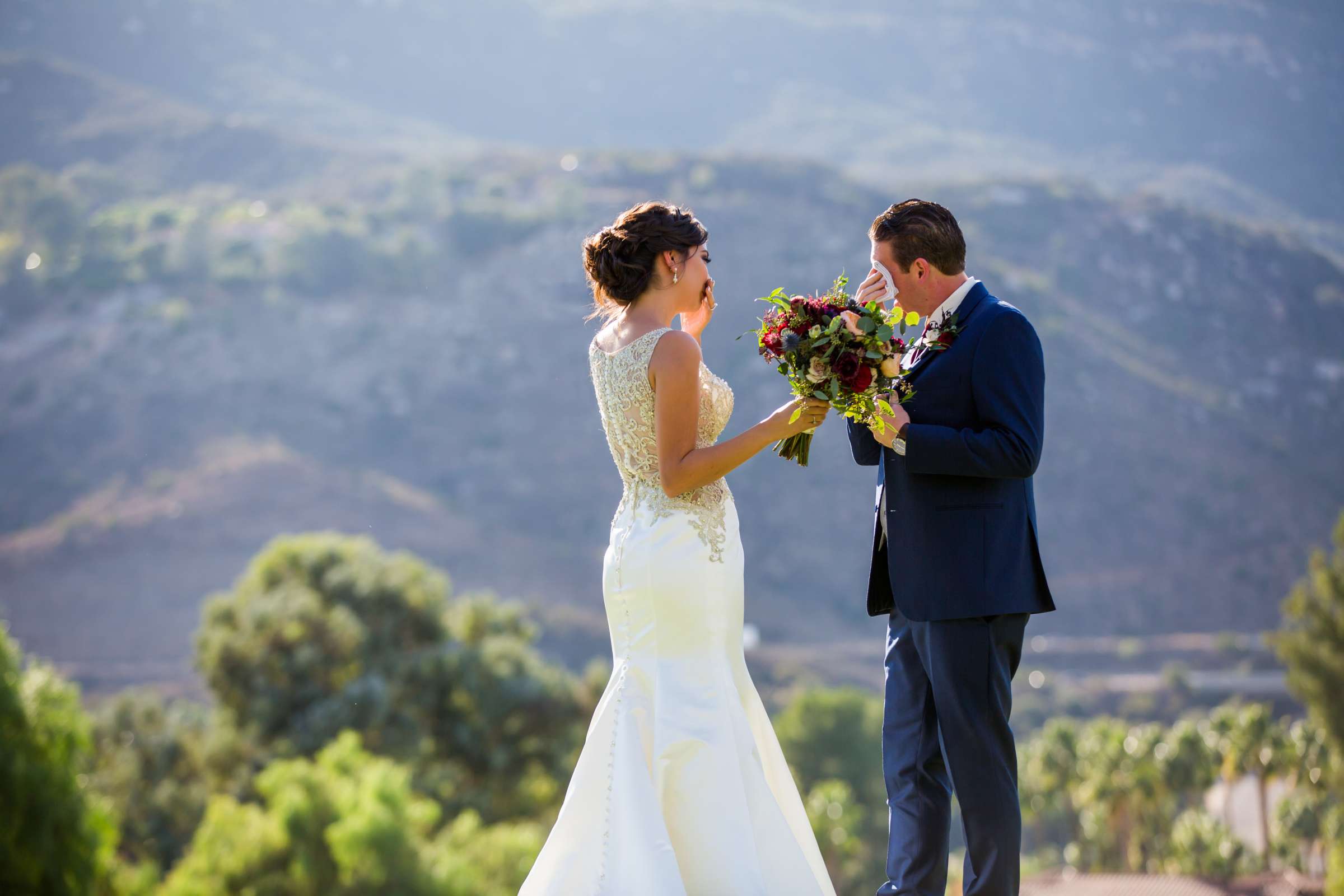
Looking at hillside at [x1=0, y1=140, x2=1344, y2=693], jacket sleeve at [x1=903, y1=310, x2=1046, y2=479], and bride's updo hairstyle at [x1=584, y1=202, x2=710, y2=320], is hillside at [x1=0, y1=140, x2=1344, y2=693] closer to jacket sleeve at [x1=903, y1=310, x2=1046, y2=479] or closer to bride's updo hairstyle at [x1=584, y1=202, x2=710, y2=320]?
bride's updo hairstyle at [x1=584, y1=202, x2=710, y2=320]

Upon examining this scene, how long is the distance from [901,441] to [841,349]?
0.33 meters

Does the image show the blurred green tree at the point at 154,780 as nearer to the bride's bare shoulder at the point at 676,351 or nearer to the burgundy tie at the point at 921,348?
the bride's bare shoulder at the point at 676,351

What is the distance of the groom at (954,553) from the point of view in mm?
3596

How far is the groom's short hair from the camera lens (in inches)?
149

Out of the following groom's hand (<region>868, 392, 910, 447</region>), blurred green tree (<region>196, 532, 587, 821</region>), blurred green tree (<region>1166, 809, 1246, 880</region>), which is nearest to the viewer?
groom's hand (<region>868, 392, 910, 447</region>)

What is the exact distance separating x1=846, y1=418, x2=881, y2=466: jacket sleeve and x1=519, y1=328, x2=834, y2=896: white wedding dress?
0.45 meters

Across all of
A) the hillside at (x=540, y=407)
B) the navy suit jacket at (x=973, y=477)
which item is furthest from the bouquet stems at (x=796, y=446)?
the hillside at (x=540, y=407)

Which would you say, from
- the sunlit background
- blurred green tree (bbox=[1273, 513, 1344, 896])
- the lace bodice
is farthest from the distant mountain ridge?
the lace bodice

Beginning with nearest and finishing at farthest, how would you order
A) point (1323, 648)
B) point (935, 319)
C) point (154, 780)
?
point (935, 319)
point (1323, 648)
point (154, 780)

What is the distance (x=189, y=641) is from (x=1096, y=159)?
98.4 m

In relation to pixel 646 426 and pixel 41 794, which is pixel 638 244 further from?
pixel 41 794

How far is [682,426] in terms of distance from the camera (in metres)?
3.90

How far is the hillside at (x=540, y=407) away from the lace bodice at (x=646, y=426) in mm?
71974

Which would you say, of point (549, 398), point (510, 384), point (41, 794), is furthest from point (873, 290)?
point (510, 384)
